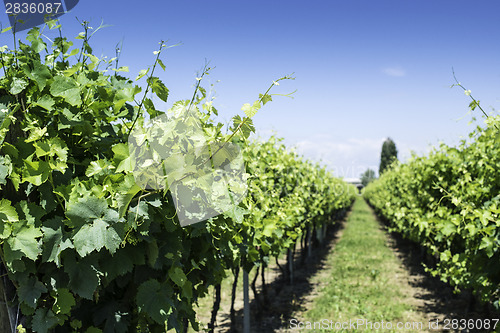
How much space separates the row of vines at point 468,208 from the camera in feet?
12.8

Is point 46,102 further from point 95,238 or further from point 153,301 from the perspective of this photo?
point 153,301

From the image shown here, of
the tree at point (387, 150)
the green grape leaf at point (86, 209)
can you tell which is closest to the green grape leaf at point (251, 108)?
the green grape leaf at point (86, 209)

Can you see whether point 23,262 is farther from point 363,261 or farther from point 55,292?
point 363,261

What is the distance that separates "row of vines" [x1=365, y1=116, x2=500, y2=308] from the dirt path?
0.98m

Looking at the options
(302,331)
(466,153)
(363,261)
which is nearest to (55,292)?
(302,331)

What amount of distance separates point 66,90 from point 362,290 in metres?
7.65

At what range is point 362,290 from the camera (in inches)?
319

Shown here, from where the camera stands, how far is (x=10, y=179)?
1801 mm

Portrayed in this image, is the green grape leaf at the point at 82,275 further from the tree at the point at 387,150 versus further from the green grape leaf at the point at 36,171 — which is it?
the tree at the point at 387,150

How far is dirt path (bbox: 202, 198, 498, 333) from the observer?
21.2ft

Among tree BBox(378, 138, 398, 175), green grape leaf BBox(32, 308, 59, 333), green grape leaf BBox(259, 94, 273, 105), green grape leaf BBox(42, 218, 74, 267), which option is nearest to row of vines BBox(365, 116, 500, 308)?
green grape leaf BBox(259, 94, 273, 105)

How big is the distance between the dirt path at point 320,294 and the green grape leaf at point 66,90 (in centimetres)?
502

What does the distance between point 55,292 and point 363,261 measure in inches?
412

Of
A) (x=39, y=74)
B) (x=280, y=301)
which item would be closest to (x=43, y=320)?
(x=39, y=74)
